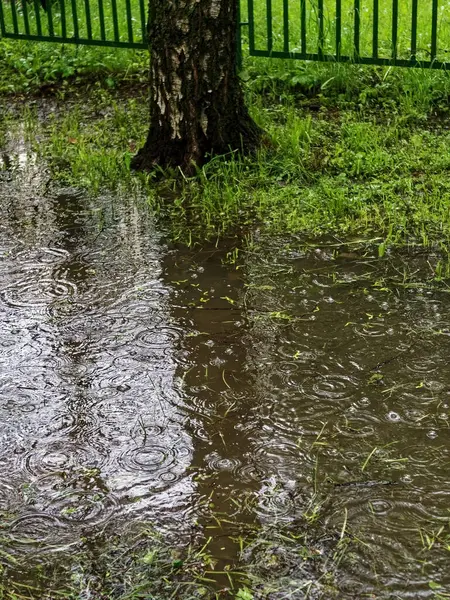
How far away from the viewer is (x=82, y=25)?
10.4 meters

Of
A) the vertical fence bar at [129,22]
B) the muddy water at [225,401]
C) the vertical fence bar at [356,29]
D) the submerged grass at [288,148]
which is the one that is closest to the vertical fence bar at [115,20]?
the vertical fence bar at [129,22]

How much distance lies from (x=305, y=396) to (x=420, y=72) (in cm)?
475

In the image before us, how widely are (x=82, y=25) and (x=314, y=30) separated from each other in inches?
110

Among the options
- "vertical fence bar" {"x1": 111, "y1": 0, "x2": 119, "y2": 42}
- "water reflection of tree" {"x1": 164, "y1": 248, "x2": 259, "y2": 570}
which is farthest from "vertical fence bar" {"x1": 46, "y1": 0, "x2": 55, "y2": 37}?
"water reflection of tree" {"x1": 164, "y1": 248, "x2": 259, "y2": 570}

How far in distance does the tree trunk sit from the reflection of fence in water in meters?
2.41

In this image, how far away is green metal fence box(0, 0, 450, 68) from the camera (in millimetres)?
7883

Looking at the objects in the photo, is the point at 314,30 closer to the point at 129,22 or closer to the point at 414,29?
the point at 414,29

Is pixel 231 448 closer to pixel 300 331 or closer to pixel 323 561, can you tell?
pixel 323 561

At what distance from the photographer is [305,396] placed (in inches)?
153

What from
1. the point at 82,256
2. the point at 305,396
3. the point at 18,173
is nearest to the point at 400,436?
the point at 305,396

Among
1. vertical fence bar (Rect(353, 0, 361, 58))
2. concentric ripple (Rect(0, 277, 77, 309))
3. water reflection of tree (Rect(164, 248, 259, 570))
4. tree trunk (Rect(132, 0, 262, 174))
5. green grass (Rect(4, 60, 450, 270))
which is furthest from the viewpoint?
vertical fence bar (Rect(353, 0, 361, 58))

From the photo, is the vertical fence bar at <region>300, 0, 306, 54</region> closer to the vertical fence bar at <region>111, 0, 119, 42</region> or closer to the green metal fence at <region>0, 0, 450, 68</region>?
the green metal fence at <region>0, 0, 450, 68</region>

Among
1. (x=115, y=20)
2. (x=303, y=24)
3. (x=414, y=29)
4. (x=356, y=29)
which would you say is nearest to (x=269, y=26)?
(x=303, y=24)

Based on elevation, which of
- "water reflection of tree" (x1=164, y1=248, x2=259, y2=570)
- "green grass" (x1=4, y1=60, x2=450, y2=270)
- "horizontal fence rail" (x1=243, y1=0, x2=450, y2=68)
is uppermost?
"horizontal fence rail" (x1=243, y1=0, x2=450, y2=68)
